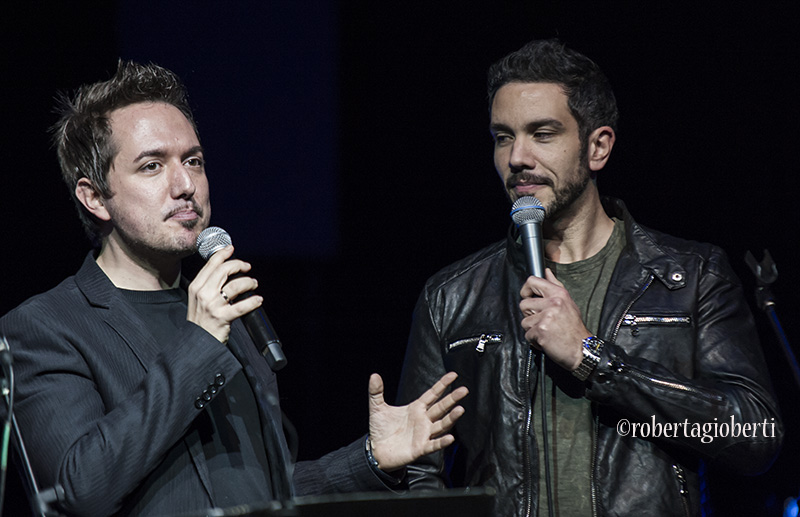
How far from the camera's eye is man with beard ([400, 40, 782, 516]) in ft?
7.52

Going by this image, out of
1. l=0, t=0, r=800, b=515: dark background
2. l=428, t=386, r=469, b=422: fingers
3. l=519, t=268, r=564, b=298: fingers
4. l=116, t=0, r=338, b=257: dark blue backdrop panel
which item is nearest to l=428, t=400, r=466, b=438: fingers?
l=428, t=386, r=469, b=422: fingers

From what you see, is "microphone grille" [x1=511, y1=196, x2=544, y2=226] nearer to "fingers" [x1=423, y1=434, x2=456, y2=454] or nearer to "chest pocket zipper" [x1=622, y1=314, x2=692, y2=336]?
"chest pocket zipper" [x1=622, y1=314, x2=692, y2=336]

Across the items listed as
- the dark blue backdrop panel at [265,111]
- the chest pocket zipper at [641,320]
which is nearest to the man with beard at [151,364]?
the chest pocket zipper at [641,320]

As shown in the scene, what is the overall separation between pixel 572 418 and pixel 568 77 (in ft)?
3.46

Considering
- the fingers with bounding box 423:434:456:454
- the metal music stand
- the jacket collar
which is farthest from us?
the jacket collar

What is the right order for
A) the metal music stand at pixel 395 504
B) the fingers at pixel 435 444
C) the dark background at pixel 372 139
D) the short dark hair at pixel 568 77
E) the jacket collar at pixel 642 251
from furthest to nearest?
the dark background at pixel 372 139, the short dark hair at pixel 568 77, the jacket collar at pixel 642 251, the fingers at pixel 435 444, the metal music stand at pixel 395 504

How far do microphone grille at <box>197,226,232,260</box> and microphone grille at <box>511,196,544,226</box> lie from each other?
802 millimetres

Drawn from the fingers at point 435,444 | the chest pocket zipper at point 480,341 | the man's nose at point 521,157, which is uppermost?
the man's nose at point 521,157

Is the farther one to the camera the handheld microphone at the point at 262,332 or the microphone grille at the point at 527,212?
the microphone grille at the point at 527,212

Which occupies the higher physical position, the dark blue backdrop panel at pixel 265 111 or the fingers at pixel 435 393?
the dark blue backdrop panel at pixel 265 111

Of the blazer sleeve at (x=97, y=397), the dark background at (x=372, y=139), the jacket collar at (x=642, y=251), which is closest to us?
the blazer sleeve at (x=97, y=397)

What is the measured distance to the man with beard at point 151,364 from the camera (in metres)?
1.82

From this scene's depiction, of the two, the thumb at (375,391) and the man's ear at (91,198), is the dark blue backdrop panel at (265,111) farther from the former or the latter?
the thumb at (375,391)

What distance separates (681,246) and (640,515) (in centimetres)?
81
